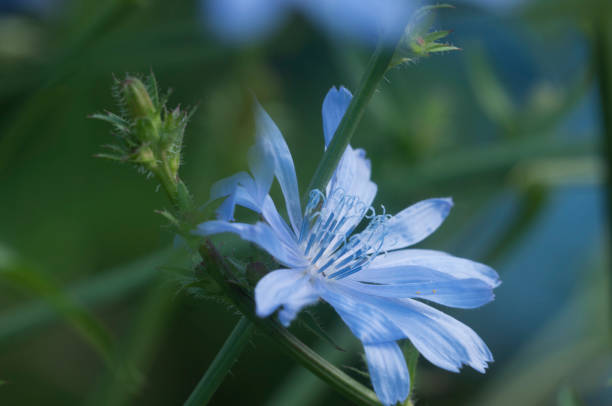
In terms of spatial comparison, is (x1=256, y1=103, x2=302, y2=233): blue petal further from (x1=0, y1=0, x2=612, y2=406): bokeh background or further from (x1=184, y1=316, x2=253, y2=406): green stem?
(x1=0, y1=0, x2=612, y2=406): bokeh background

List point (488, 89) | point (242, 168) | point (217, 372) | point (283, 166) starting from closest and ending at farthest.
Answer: point (217, 372)
point (283, 166)
point (242, 168)
point (488, 89)

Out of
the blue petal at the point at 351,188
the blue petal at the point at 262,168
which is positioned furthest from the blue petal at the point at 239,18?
the blue petal at the point at 262,168

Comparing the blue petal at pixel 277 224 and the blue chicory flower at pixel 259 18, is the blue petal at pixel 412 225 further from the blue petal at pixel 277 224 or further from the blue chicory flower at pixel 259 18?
the blue chicory flower at pixel 259 18

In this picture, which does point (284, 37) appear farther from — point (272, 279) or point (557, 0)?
point (272, 279)

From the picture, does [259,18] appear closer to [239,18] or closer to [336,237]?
[239,18]

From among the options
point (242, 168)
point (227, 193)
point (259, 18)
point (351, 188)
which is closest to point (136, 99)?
point (227, 193)

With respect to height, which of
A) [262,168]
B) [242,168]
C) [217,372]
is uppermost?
[242,168]
